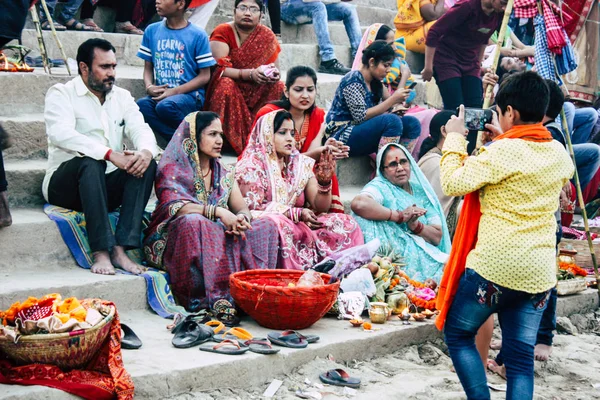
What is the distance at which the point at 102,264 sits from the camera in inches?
195

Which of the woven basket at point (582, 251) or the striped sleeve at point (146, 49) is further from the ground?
the striped sleeve at point (146, 49)

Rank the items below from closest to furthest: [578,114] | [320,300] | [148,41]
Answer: [320,300]
[148,41]
[578,114]

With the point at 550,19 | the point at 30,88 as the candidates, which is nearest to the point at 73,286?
the point at 30,88

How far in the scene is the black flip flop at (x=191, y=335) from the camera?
432cm

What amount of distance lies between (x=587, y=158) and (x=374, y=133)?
233 centimetres

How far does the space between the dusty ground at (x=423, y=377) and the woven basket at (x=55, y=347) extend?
520 mm

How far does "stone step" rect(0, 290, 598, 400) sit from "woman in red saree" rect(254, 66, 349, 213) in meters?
1.37

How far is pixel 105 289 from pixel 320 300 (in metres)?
1.23

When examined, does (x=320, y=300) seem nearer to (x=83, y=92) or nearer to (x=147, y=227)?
(x=147, y=227)

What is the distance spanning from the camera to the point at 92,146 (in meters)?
5.06

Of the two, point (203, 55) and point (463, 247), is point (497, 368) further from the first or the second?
point (203, 55)

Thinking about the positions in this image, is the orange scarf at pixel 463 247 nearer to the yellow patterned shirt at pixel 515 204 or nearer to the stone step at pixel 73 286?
the yellow patterned shirt at pixel 515 204

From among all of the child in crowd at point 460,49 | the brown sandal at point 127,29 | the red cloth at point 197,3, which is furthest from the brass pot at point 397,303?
the brown sandal at point 127,29

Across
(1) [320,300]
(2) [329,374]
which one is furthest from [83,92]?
(2) [329,374]
